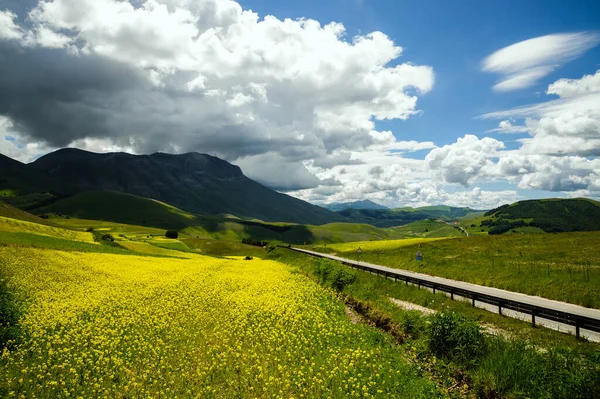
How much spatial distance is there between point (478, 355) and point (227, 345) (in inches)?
461

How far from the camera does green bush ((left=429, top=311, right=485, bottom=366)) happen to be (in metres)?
15.5

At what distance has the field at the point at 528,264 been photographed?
33.2 m

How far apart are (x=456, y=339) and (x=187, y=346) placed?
13.0 meters

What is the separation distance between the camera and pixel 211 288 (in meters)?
31.8

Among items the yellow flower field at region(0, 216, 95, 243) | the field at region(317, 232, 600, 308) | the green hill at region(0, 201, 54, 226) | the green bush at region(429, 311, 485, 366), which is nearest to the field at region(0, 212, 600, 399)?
the green bush at region(429, 311, 485, 366)

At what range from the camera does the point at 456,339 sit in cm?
1612

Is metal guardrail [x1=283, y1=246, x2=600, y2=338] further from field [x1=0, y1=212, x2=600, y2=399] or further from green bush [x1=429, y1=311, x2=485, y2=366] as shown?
green bush [x1=429, y1=311, x2=485, y2=366]

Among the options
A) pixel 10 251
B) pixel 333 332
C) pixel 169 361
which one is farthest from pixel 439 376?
pixel 10 251

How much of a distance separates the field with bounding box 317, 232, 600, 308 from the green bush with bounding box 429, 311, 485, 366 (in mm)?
20293

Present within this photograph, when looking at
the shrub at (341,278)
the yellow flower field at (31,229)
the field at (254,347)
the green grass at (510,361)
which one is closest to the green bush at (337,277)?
the shrub at (341,278)

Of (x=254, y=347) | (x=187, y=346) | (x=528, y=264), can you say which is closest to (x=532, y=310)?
(x=254, y=347)

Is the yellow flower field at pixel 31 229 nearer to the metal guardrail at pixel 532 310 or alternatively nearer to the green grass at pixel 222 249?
the green grass at pixel 222 249

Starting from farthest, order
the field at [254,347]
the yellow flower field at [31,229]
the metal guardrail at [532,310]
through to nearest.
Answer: the yellow flower field at [31,229] → the metal guardrail at [532,310] → the field at [254,347]

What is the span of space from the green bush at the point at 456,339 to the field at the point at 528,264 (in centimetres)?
2029
